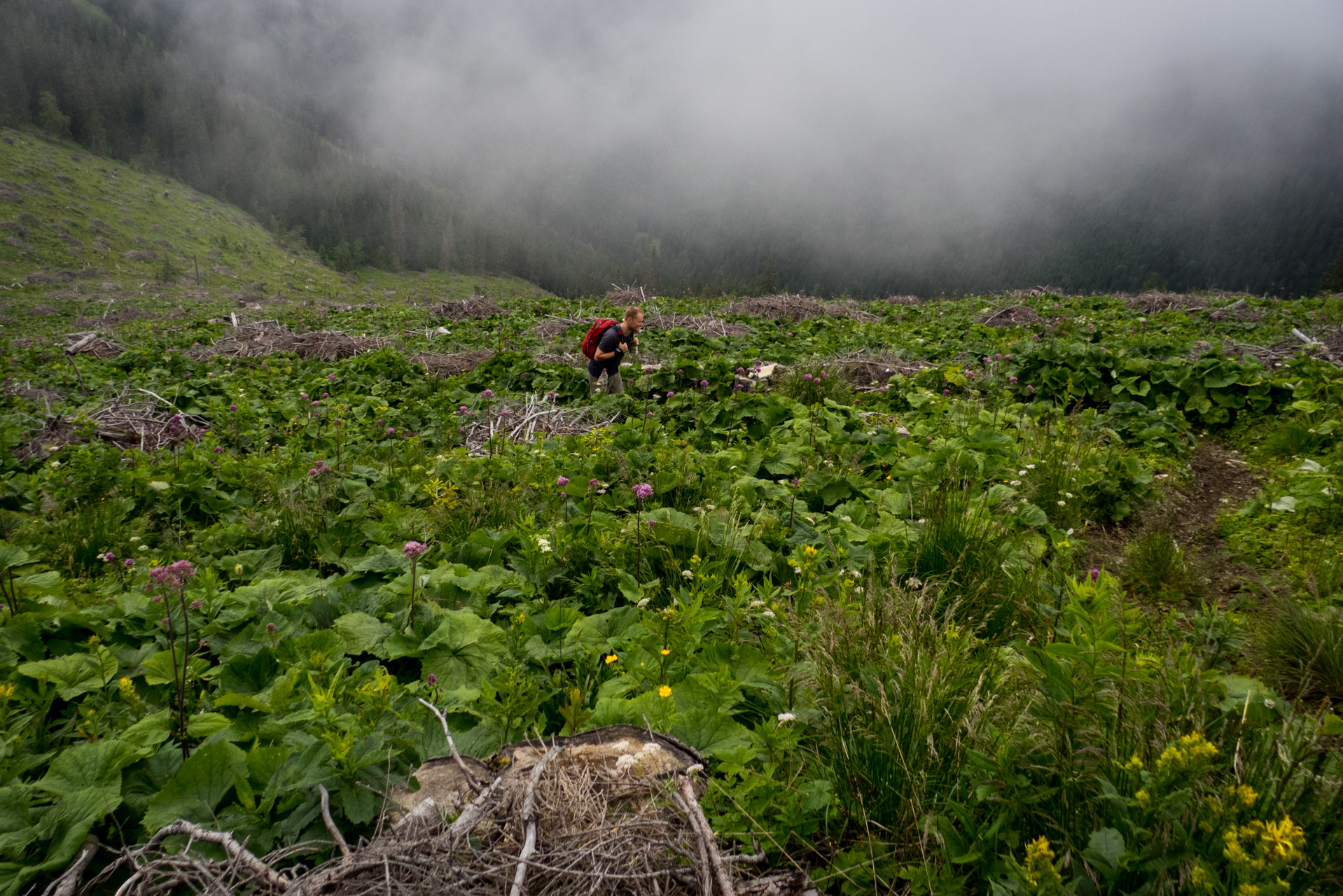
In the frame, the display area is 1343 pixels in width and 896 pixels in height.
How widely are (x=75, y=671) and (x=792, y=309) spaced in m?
17.3

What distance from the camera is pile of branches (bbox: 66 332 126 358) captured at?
12.9 m

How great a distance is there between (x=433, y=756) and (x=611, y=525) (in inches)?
89.3

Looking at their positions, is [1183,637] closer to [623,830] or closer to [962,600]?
[962,600]

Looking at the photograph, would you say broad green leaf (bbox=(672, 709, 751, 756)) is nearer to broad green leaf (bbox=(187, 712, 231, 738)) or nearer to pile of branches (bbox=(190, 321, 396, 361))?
broad green leaf (bbox=(187, 712, 231, 738))

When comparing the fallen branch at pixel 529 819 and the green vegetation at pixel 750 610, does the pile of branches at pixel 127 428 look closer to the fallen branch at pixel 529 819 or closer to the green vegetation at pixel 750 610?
the green vegetation at pixel 750 610

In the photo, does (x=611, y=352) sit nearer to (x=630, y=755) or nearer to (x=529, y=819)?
(x=630, y=755)

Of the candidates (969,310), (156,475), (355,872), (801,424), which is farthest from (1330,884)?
(969,310)

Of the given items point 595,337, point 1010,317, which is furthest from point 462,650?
point 1010,317

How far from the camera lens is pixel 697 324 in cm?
1387

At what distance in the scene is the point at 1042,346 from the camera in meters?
8.57

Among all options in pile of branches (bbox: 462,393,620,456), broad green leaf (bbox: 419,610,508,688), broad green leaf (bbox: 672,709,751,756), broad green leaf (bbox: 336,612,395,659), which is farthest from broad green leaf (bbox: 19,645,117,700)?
pile of branches (bbox: 462,393,620,456)

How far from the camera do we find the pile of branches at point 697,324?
43.7ft

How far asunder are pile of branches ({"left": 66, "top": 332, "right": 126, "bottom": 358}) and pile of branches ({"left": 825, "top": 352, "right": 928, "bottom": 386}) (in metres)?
15.5

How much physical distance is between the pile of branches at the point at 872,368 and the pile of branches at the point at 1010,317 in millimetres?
5210
